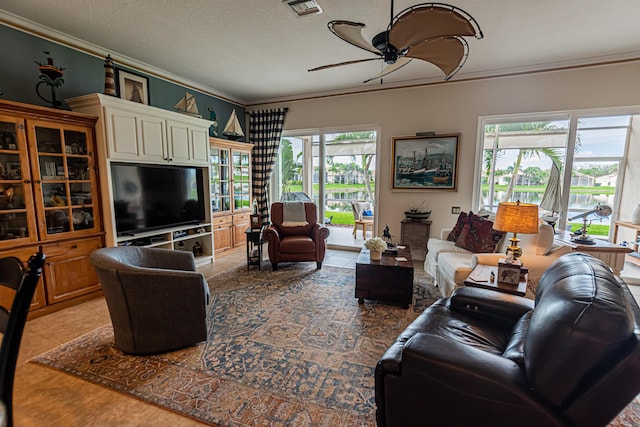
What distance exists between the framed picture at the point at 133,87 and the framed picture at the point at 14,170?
152 centimetres

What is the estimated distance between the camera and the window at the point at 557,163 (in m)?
3.85

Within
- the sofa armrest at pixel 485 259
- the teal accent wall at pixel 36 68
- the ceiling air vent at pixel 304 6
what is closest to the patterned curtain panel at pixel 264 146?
the teal accent wall at pixel 36 68

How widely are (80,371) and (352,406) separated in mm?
1877

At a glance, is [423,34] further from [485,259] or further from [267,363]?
[267,363]

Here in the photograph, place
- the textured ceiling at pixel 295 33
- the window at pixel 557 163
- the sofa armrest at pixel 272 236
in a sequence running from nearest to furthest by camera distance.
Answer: the textured ceiling at pixel 295 33
the window at pixel 557 163
the sofa armrest at pixel 272 236

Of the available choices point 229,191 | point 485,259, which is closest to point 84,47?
point 229,191

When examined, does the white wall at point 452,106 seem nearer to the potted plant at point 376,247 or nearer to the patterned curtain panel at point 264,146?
the patterned curtain panel at point 264,146

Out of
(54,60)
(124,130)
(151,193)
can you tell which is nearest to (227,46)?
(124,130)

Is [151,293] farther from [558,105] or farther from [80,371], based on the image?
[558,105]

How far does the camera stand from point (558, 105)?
3.89 metres

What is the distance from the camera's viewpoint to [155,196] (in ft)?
12.4

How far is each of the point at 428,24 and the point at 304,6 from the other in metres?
1.29

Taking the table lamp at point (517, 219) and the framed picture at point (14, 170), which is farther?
the framed picture at point (14, 170)

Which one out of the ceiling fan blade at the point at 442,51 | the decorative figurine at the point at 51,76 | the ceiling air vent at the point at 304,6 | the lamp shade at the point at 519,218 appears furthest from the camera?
the decorative figurine at the point at 51,76
